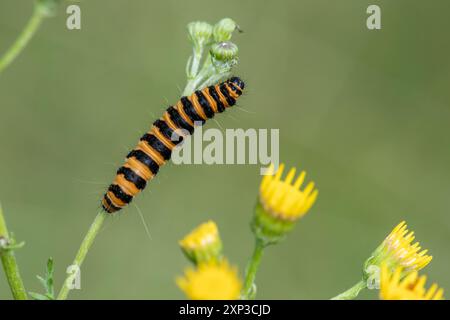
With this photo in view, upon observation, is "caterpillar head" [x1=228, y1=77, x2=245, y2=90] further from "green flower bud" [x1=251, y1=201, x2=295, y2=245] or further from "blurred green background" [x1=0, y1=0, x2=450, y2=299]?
"blurred green background" [x1=0, y1=0, x2=450, y2=299]

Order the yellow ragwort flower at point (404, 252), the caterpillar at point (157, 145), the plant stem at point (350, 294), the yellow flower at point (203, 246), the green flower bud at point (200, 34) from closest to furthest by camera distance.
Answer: the yellow flower at point (203, 246) → the plant stem at point (350, 294) → the yellow ragwort flower at point (404, 252) → the green flower bud at point (200, 34) → the caterpillar at point (157, 145)

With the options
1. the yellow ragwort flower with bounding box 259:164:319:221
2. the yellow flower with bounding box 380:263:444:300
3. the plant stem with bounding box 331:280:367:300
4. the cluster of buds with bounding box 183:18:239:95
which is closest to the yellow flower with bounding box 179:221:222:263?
the yellow ragwort flower with bounding box 259:164:319:221

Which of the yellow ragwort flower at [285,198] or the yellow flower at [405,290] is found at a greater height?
the yellow ragwort flower at [285,198]

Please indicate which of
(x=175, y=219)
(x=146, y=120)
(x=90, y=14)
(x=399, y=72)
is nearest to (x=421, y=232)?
(x=399, y=72)

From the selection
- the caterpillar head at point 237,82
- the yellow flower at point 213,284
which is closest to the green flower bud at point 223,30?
the caterpillar head at point 237,82

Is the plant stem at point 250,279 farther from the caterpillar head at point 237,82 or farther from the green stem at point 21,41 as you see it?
the caterpillar head at point 237,82

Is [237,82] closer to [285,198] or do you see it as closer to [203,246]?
[285,198]
